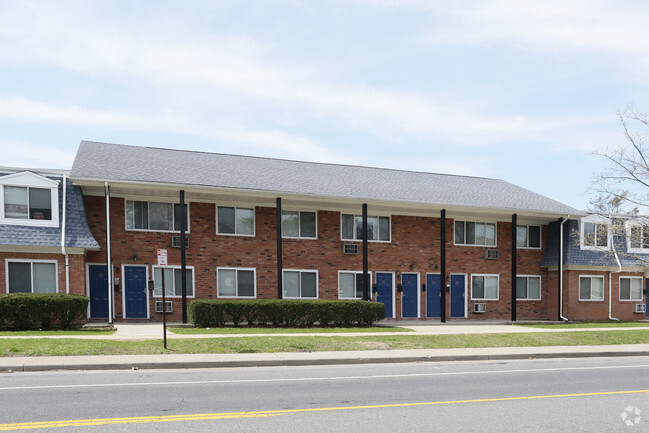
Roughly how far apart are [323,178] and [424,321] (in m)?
7.64

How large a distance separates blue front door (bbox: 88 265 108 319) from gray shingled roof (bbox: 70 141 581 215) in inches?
145

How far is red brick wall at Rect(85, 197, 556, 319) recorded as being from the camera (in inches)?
824

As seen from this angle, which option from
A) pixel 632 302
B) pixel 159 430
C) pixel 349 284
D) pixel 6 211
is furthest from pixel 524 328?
pixel 6 211

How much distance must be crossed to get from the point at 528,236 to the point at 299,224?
11411mm

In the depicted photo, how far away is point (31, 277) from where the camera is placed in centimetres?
1866

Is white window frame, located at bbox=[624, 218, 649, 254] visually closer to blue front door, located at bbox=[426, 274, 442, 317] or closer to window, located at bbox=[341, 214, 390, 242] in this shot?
blue front door, located at bbox=[426, 274, 442, 317]

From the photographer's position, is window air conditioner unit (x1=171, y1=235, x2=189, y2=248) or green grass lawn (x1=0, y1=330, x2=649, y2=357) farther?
window air conditioner unit (x1=171, y1=235, x2=189, y2=248)

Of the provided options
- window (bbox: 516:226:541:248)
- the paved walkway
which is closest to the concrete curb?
the paved walkway

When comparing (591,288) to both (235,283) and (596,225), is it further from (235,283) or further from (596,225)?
(235,283)

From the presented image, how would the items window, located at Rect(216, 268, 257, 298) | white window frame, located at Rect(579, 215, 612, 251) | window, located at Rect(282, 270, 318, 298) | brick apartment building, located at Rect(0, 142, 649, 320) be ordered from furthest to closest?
white window frame, located at Rect(579, 215, 612, 251), window, located at Rect(282, 270, 318, 298), window, located at Rect(216, 268, 257, 298), brick apartment building, located at Rect(0, 142, 649, 320)

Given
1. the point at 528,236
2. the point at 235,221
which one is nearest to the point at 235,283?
the point at 235,221

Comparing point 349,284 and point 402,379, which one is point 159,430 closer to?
point 402,379

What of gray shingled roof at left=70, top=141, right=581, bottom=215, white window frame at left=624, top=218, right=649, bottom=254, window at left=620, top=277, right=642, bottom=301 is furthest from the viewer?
window at left=620, top=277, right=642, bottom=301

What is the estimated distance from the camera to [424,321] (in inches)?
943
